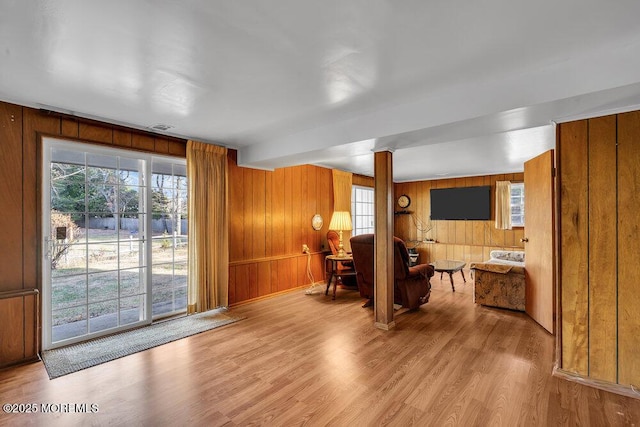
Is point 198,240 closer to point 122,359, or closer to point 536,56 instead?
point 122,359

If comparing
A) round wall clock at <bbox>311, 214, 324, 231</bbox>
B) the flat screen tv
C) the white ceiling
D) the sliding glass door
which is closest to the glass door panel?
the sliding glass door

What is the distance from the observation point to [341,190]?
6.21m

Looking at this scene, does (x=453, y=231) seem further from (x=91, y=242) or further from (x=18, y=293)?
(x=18, y=293)

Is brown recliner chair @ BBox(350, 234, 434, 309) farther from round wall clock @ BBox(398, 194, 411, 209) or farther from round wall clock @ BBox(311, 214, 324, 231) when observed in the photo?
round wall clock @ BBox(398, 194, 411, 209)

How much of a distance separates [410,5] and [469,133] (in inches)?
64.2

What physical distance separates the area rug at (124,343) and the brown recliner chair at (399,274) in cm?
175

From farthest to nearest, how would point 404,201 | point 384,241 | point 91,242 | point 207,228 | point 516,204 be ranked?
point 404,201
point 516,204
point 207,228
point 384,241
point 91,242

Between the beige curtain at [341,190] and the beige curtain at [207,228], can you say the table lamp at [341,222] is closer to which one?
the beige curtain at [341,190]

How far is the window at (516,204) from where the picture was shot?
20.9 ft

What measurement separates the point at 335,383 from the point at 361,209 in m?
5.14

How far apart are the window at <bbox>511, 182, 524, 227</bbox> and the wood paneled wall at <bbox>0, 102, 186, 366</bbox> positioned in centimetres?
750

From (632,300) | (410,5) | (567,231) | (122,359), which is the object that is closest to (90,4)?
(410,5)

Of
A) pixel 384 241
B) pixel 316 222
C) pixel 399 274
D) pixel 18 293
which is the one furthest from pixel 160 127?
pixel 399 274

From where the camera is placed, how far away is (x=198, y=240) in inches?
153
